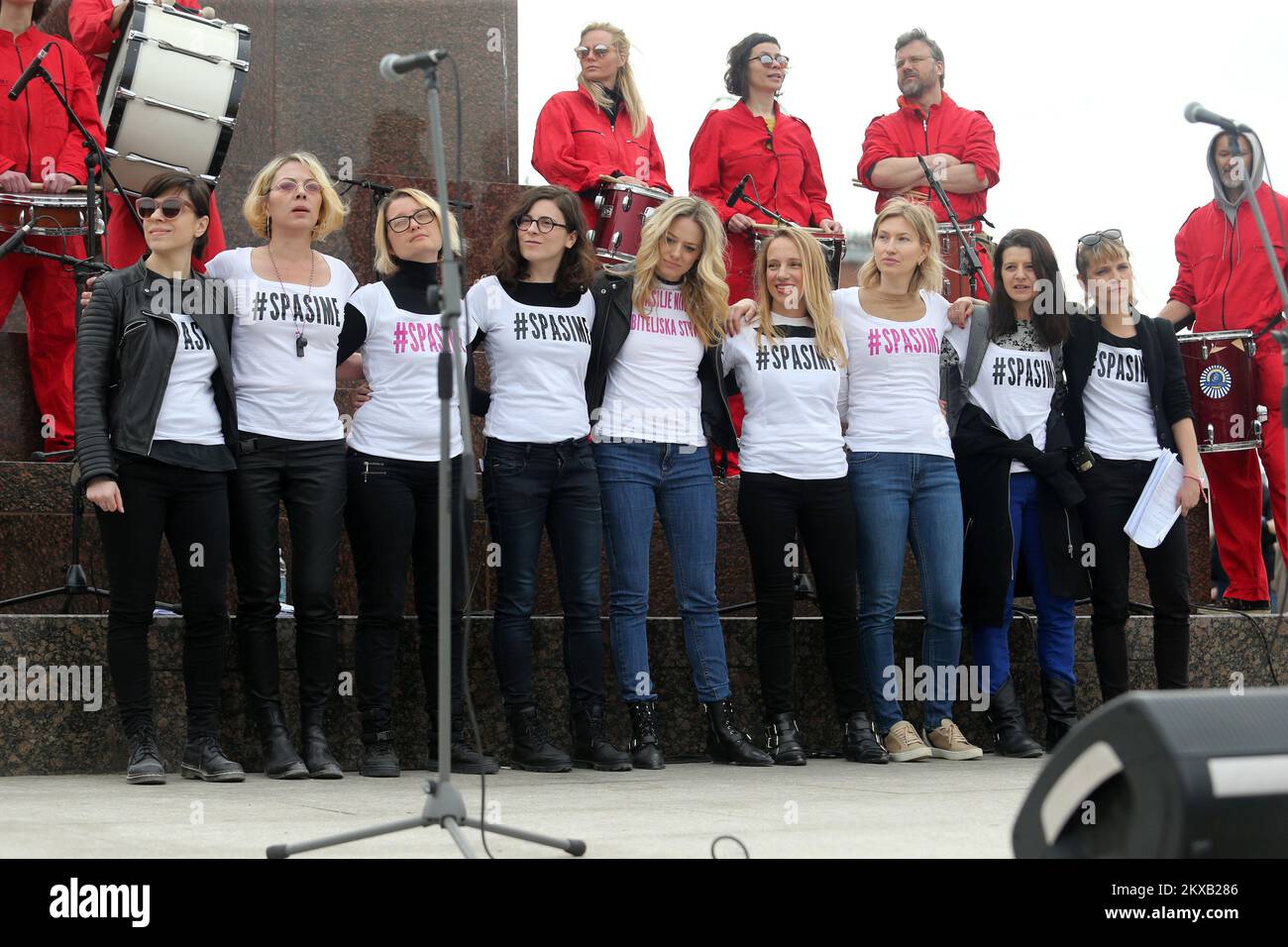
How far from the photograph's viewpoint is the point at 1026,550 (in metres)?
6.88

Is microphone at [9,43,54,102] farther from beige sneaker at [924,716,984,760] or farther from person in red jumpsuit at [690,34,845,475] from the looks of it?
beige sneaker at [924,716,984,760]

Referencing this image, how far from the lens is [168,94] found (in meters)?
7.35

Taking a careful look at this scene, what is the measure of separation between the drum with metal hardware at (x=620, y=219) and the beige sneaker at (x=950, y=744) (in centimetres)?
260

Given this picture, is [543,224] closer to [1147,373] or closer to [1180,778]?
[1147,373]

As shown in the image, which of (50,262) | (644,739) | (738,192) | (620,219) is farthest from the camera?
(738,192)

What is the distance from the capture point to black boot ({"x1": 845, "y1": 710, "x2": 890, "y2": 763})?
6449mm

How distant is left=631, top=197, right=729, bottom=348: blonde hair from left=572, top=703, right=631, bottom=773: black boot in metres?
1.49

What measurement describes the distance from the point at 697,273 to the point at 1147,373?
1980mm

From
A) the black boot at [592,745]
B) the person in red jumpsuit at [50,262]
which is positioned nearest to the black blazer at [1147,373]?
the black boot at [592,745]

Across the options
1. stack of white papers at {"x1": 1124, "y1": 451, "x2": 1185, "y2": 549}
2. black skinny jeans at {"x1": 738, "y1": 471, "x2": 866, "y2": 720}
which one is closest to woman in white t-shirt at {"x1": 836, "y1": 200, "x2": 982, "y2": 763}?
black skinny jeans at {"x1": 738, "y1": 471, "x2": 866, "y2": 720}

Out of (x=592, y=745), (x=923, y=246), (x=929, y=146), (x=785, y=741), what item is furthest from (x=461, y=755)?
(x=929, y=146)
